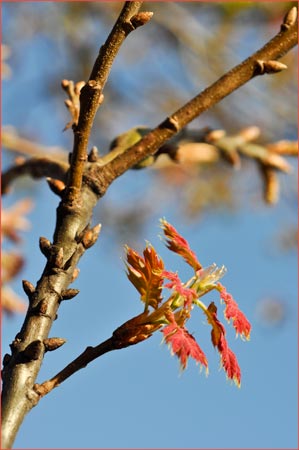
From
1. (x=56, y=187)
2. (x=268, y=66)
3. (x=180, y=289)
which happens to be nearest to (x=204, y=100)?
(x=268, y=66)

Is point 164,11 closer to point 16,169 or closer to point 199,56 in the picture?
point 199,56

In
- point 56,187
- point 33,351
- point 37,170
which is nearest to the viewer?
point 33,351

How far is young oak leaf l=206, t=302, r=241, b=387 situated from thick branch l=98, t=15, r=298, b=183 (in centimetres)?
30

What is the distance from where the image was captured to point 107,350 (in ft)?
2.68

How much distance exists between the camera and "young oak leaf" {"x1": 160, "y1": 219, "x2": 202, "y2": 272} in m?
0.89

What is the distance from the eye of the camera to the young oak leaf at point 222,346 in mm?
819

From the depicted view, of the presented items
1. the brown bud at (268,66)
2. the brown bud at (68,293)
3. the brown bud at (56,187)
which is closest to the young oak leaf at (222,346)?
the brown bud at (68,293)

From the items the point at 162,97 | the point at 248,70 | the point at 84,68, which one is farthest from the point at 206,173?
the point at 248,70

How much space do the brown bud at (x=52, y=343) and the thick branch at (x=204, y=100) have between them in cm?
32

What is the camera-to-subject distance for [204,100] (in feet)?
3.48

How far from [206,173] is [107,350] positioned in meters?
4.60

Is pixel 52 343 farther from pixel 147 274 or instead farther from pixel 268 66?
pixel 268 66

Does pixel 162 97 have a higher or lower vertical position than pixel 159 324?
higher

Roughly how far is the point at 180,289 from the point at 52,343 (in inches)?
6.2
